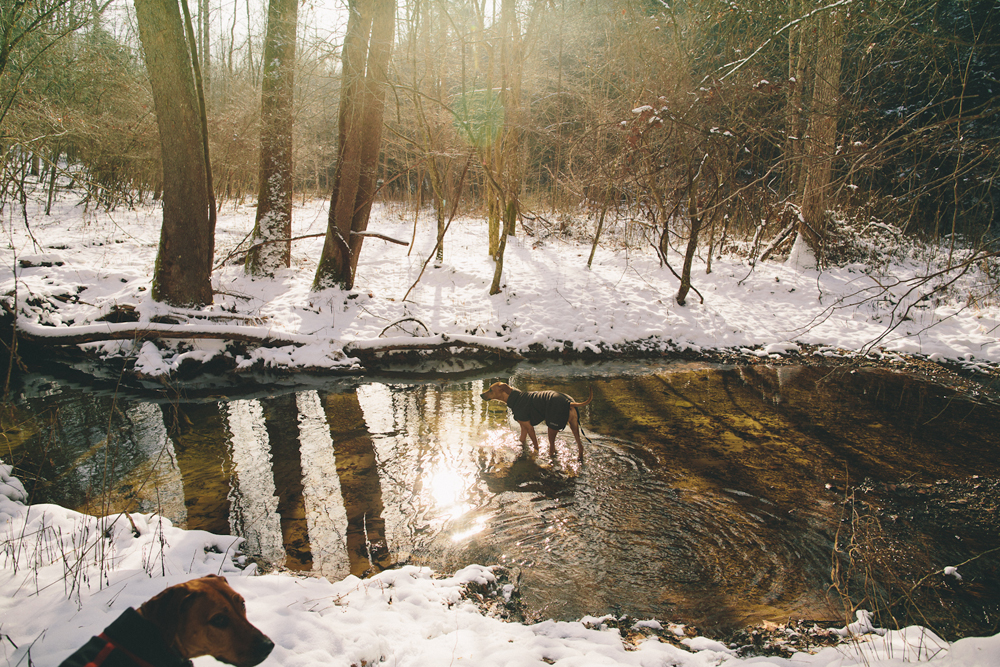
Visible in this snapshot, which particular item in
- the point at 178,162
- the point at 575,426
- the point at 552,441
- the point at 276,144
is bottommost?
the point at 552,441

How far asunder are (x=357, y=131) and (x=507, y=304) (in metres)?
5.09

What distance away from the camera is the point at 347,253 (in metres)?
11.5

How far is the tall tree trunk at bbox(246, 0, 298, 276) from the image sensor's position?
11164 mm

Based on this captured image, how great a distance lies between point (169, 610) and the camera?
229 centimetres

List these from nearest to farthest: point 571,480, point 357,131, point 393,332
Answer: point 571,480, point 393,332, point 357,131

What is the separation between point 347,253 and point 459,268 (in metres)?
3.50

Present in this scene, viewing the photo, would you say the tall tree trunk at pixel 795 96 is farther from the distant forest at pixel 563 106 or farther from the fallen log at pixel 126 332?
the fallen log at pixel 126 332

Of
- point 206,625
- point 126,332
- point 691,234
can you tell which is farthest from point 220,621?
point 691,234

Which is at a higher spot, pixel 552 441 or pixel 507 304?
pixel 507 304

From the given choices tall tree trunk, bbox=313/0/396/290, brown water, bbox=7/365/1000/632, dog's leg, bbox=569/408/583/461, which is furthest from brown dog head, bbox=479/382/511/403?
tall tree trunk, bbox=313/0/396/290

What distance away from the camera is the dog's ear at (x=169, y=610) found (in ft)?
7.38

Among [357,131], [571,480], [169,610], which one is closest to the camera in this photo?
[169,610]

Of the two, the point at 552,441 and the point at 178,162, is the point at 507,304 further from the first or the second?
the point at 178,162

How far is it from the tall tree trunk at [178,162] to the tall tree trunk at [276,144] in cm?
303
